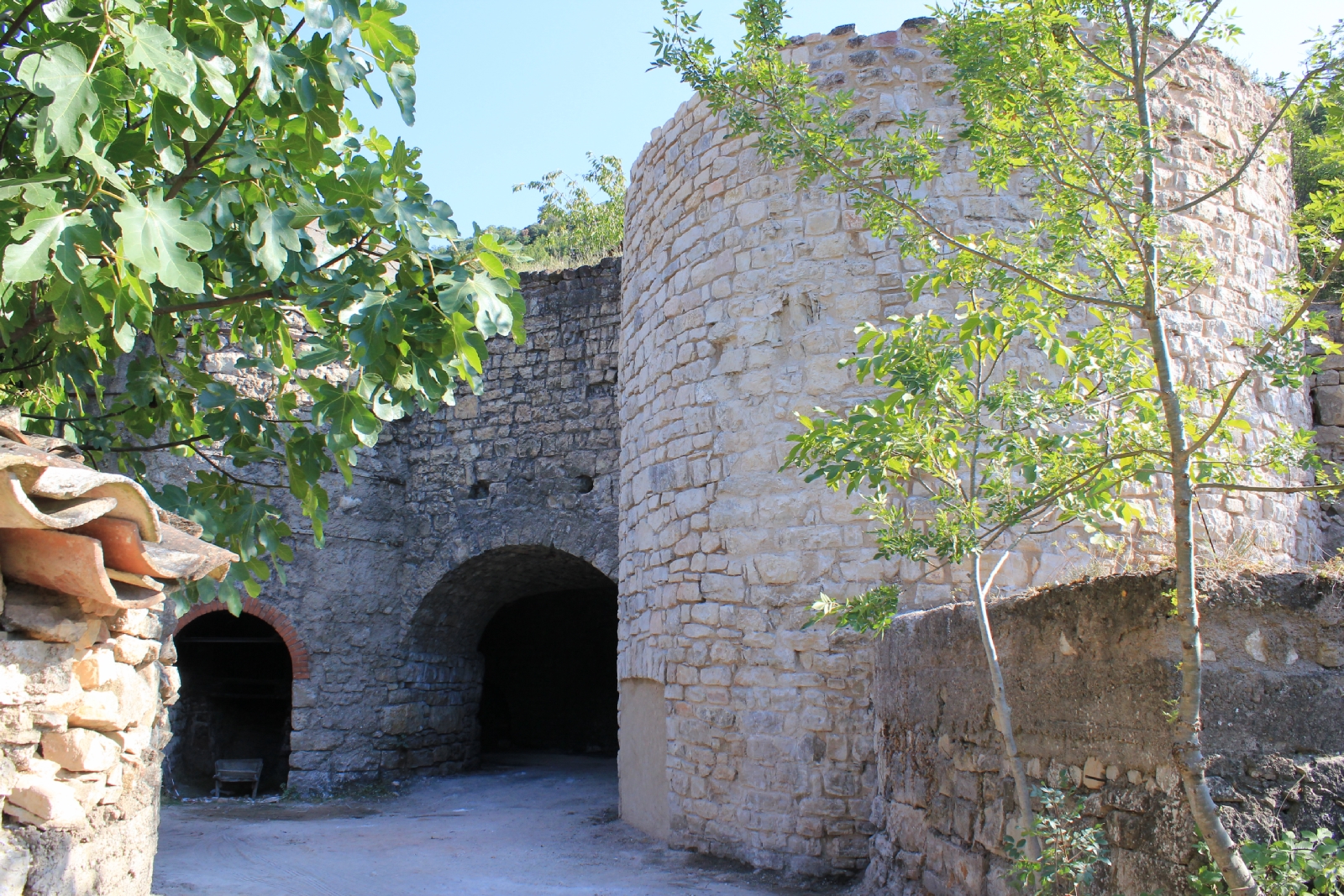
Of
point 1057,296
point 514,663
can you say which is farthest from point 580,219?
point 1057,296

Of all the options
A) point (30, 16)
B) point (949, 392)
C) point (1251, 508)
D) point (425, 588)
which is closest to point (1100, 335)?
point (949, 392)

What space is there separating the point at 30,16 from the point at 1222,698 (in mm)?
3791

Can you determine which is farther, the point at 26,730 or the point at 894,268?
the point at 894,268

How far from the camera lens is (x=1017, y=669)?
3.39 metres

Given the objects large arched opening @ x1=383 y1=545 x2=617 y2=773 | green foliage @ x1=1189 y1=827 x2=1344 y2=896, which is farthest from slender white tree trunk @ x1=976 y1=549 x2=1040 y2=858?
large arched opening @ x1=383 y1=545 x2=617 y2=773

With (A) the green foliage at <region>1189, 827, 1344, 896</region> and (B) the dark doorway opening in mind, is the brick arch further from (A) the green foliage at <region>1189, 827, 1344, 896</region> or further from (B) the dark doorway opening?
(A) the green foliage at <region>1189, 827, 1344, 896</region>

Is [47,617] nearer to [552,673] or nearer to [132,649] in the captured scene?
[132,649]

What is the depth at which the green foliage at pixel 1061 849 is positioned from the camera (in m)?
2.71

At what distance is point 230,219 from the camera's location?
9.23 feet

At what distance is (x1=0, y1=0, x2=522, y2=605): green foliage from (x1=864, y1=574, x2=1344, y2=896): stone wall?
1.94 metres

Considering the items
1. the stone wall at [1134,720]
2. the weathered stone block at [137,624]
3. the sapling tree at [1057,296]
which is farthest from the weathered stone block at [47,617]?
the stone wall at [1134,720]

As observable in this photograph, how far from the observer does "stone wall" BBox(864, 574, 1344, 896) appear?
98.6 inches

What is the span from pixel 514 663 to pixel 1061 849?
11.7m

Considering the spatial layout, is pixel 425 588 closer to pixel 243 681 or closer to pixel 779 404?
pixel 243 681
